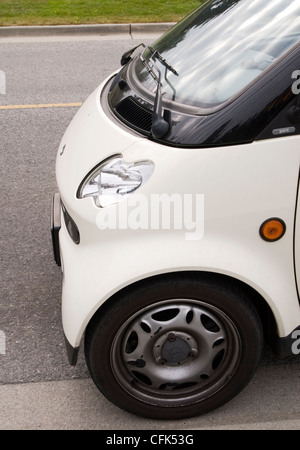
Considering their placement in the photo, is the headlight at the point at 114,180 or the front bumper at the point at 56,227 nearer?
the headlight at the point at 114,180

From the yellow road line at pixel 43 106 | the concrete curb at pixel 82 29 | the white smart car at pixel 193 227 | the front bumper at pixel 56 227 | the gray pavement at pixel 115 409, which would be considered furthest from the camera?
the concrete curb at pixel 82 29

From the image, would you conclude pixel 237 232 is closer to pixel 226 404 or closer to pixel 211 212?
pixel 211 212

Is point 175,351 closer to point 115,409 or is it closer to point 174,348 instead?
point 174,348

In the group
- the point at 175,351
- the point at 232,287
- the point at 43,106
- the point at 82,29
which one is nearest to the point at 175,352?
the point at 175,351

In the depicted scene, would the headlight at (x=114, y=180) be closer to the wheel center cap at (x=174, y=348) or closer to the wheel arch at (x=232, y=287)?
the wheel arch at (x=232, y=287)

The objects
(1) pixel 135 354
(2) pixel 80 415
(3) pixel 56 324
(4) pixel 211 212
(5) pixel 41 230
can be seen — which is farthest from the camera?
(5) pixel 41 230

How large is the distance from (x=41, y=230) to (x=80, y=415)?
1.70 meters

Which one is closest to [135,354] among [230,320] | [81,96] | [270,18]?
[230,320]

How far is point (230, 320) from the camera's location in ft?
8.74

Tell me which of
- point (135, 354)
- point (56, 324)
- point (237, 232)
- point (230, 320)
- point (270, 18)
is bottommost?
point (56, 324)

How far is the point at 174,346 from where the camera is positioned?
274 cm

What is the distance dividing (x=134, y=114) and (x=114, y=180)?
37 cm

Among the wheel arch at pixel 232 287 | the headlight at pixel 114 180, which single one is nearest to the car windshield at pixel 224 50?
the headlight at pixel 114 180

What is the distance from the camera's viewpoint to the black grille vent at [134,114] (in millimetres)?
2751
